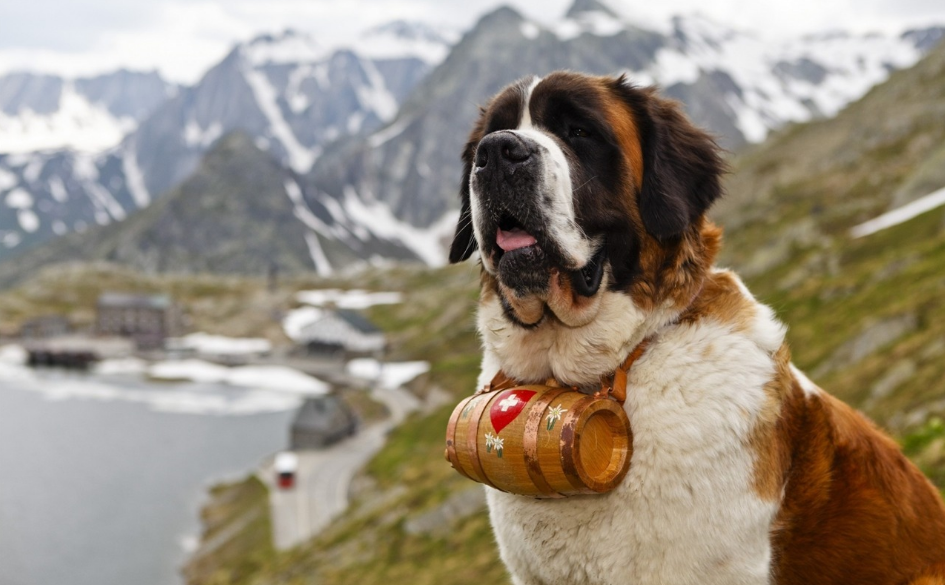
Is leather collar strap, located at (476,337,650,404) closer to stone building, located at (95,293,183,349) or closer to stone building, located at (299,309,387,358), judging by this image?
stone building, located at (299,309,387,358)

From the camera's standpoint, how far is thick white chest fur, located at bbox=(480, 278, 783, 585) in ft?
14.5

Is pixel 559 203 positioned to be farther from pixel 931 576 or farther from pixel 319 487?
pixel 319 487

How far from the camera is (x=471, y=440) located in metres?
4.81

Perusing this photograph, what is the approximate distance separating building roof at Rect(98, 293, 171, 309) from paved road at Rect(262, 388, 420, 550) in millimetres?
91410

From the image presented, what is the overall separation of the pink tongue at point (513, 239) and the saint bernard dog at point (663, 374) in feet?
0.04

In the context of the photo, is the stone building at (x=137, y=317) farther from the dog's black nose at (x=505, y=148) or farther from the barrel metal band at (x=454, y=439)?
the dog's black nose at (x=505, y=148)

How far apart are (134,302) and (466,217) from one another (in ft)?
535

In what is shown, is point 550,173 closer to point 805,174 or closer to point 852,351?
point 852,351

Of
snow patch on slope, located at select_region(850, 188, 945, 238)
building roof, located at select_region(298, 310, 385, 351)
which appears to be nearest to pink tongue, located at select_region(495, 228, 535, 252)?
snow patch on slope, located at select_region(850, 188, 945, 238)

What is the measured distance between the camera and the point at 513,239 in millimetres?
4758

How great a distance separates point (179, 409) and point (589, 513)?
93.6m

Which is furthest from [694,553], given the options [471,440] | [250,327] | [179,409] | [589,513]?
[250,327]

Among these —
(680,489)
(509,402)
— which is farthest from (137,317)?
(680,489)

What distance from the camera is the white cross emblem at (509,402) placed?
471cm
